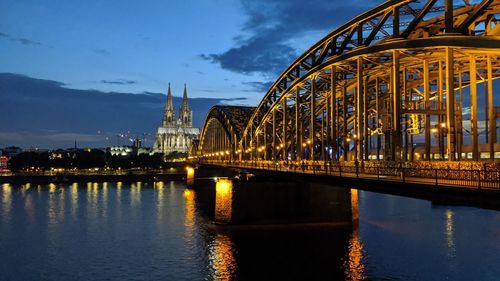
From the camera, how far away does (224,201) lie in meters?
56.3

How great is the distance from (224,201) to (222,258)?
14.7 m

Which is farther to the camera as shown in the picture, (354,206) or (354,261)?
(354,206)

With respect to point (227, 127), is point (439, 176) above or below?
below

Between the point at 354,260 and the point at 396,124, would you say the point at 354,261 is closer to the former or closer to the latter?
the point at 354,260

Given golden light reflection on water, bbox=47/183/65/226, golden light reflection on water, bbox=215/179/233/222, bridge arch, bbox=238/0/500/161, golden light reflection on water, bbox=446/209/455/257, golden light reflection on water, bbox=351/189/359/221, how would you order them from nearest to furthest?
bridge arch, bbox=238/0/500/161 → golden light reflection on water, bbox=446/209/455/257 → golden light reflection on water, bbox=215/179/233/222 → golden light reflection on water, bbox=351/189/359/221 → golden light reflection on water, bbox=47/183/65/226

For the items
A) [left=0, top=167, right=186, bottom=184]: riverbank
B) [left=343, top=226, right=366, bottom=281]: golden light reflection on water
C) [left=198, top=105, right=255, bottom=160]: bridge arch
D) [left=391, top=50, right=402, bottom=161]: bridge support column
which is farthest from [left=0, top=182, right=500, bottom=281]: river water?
[left=0, top=167, right=186, bottom=184]: riverbank

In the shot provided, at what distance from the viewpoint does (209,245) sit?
154ft

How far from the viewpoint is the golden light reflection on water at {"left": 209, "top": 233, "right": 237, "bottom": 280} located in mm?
37281

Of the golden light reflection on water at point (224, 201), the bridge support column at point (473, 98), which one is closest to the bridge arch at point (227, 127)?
the golden light reflection on water at point (224, 201)

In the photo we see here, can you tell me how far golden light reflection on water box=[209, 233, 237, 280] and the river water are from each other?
78 millimetres

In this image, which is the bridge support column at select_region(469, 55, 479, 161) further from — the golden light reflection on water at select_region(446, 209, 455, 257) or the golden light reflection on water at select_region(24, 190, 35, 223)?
the golden light reflection on water at select_region(24, 190, 35, 223)

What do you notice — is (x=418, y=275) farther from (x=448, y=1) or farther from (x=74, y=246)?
(x=74, y=246)

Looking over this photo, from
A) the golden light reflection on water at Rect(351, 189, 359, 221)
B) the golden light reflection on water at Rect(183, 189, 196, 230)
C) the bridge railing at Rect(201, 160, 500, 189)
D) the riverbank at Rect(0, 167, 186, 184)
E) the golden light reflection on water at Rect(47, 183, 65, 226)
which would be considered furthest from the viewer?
the riverbank at Rect(0, 167, 186, 184)

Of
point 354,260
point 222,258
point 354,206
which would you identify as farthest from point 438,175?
point 354,206
